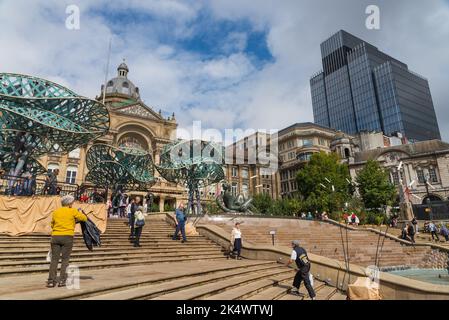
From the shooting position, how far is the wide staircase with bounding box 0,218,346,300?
17.7 ft

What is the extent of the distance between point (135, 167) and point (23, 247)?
2072 cm

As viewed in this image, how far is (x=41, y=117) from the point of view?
15.5 metres

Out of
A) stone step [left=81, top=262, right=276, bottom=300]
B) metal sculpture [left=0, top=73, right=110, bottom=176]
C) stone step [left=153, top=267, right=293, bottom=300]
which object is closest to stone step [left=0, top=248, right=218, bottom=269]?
stone step [left=81, top=262, right=276, bottom=300]

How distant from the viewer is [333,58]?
395 ft

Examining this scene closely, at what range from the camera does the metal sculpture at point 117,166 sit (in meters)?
28.3

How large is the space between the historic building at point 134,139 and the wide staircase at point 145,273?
3779cm

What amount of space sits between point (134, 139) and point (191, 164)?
29.5 meters

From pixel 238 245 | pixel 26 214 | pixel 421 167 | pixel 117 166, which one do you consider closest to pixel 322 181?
pixel 421 167

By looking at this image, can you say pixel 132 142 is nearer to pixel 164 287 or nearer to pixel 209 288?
pixel 209 288

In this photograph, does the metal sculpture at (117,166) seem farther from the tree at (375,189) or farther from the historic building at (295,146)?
the historic building at (295,146)

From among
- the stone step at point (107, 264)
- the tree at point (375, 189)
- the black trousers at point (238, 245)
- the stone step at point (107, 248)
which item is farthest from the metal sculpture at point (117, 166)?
the tree at point (375, 189)

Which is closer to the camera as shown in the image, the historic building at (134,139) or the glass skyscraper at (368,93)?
the historic building at (134,139)

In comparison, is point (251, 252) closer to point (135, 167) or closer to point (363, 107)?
point (135, 167)
